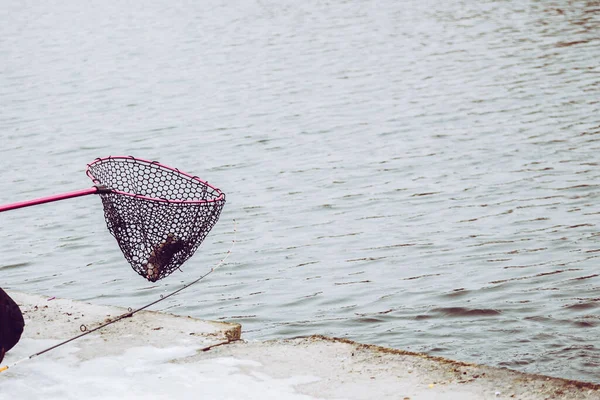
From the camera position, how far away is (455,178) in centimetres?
1082

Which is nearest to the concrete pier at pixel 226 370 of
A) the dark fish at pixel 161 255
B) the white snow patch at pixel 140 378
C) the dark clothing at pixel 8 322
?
the white snow patch at pixel 140 378

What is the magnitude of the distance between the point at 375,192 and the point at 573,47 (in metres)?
8.94

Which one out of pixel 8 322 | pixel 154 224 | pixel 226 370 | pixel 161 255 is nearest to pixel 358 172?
pixel 161 255

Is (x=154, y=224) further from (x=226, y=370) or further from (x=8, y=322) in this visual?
(x=8, y=322)

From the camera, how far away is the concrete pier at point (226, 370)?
4.95 metres

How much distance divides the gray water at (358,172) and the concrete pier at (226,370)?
439mm

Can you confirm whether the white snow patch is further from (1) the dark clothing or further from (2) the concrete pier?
(1) the dark clothing

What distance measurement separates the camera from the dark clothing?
4625mm

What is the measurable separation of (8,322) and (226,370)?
1227 millimetres

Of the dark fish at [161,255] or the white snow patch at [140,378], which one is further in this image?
the dark fish at [161,255]

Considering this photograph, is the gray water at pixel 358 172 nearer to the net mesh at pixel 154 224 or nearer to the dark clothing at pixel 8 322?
the net mesh at pixel 154 224

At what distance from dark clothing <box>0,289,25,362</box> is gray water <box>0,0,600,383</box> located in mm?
1305

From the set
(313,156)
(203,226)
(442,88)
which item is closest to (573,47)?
(442,88)

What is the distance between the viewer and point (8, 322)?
4664mm
